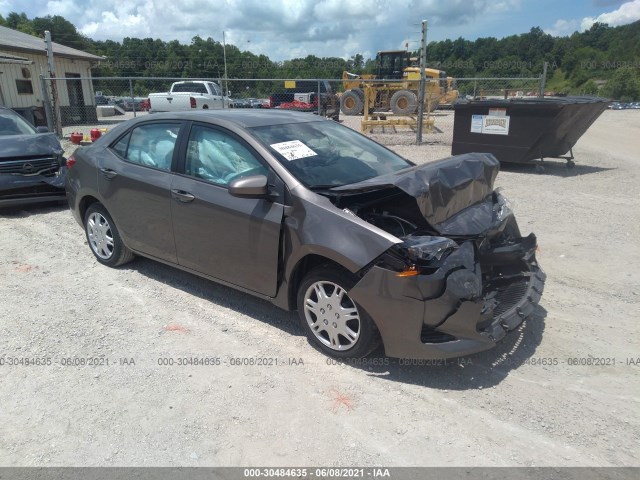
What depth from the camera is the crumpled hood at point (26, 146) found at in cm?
729

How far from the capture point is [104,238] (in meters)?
5.23

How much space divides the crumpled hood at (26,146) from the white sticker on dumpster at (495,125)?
852cm

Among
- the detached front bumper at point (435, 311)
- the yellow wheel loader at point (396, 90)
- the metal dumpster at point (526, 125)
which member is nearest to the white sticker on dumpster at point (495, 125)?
the metal dumpster at point (526, 125)

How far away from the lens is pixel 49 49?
15508mm

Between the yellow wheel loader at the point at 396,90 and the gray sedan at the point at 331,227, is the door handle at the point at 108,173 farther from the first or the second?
the yellow wheel loader at the point at 396,90

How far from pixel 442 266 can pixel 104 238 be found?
147 inches

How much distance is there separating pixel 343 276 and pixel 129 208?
8.12 ft

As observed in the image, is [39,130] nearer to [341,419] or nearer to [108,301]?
[108,301]

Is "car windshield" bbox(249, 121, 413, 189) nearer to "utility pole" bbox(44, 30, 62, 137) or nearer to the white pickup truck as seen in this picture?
"utility pole" bbox(44, 30, 62, 137)

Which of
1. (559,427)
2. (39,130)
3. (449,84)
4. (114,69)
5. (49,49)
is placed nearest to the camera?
(559,427)

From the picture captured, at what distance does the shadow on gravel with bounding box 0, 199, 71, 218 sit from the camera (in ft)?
25.3

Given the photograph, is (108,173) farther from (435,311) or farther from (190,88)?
(190,88)

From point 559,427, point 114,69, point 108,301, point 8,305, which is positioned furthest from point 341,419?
point 114,69

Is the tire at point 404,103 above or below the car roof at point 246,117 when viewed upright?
below
